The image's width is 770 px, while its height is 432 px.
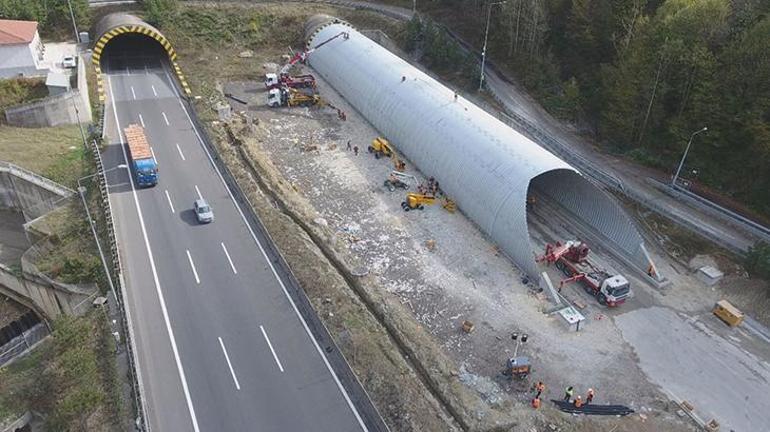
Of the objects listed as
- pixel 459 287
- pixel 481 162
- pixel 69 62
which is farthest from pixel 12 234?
pixel 481 162

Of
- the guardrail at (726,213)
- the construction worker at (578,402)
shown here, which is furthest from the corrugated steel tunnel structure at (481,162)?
the construction worker at (578,402)

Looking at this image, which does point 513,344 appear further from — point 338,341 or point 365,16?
point 365,16

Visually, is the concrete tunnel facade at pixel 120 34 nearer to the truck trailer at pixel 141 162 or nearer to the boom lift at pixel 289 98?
the boom lift at pixel 289 98

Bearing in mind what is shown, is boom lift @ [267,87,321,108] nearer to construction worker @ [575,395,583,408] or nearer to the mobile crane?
the mobile crane

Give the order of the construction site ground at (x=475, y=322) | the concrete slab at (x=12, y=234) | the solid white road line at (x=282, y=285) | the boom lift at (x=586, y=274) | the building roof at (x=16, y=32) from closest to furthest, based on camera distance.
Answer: the solid white road line at (x=282, y=285)
the construction site ground at (x=475, y=322)
the boom lift at (x=586, y=274)
the concrete slab at (x=12, y=234)
the building roof at (x=16, y=32)

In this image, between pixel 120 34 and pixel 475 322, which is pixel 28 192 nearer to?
pixel 120 34

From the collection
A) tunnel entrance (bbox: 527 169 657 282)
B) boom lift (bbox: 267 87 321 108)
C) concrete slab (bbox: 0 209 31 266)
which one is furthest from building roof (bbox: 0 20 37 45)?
tunnel entrance (bbox: 527 169 657 282)

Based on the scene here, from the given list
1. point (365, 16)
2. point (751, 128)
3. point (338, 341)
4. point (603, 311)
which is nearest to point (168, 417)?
point (338, 341)
